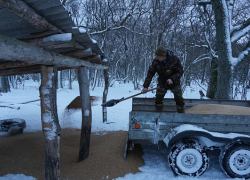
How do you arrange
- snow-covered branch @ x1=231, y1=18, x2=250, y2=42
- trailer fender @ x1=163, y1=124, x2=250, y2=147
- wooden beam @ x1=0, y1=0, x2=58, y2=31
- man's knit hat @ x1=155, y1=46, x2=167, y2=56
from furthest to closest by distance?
snow-covered branch @ x1=231, y1=18, x2=250, y2=42 → man's knit hat @ x1=155, y1=46, x2=167, y2=56 → trailer fender @ x1=163, y1=124, x2=250, y2=147 → wooden beam @ x1=0, y1=0, x2=58, y2=31

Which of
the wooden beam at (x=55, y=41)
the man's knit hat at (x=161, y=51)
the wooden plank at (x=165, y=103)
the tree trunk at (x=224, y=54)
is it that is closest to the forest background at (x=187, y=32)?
the tree trunk at (x=224, y=54)

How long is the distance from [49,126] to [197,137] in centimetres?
257

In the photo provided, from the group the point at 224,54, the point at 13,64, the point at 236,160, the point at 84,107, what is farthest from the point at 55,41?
the point at 224,54

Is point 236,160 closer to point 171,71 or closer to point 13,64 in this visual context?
point 171,71

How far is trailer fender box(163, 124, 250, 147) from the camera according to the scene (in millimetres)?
3000

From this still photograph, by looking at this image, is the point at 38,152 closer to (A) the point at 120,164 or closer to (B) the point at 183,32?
(A) the point at 120,164

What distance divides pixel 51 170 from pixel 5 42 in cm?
196

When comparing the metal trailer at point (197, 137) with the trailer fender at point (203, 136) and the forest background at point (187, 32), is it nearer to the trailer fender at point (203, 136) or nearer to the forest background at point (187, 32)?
the trailer fender at point (203, 136)

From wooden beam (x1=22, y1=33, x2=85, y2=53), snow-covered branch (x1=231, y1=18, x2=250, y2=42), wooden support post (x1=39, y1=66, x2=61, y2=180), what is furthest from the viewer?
snow-covered branch (x1=231, y1=18, x2=250, y2=42)

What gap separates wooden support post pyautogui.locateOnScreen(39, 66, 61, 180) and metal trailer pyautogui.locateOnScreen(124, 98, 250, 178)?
138cm

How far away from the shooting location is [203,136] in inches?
119

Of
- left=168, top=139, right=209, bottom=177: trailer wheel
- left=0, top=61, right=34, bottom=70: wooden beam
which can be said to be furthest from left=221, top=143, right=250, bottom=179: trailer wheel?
left=0, top=61, right=34, bottom=70: wooden beam

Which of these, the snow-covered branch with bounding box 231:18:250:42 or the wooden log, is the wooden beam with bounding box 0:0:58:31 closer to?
the wooden log

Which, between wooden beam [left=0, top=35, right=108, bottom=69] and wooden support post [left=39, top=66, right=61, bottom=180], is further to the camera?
wooden support post [left=39, top=66, right=61, bottom=180]
